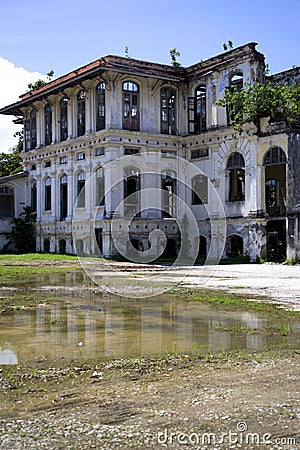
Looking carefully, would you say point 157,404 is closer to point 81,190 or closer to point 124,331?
point 124,331

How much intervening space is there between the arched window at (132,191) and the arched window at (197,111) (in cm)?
416

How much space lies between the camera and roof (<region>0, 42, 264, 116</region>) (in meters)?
29.4

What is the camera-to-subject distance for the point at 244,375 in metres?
6.16

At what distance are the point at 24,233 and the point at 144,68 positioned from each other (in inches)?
501

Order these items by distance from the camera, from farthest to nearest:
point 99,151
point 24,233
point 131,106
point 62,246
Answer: point 24,233, point 62,246, point 99,151, point 131,106

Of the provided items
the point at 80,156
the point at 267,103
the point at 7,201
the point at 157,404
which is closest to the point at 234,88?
the point at 267,103

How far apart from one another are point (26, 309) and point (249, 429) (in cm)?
758

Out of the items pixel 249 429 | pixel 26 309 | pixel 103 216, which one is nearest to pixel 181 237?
pixel 103 216

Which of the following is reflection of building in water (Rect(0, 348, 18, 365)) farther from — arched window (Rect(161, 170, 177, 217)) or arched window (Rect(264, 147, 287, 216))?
arched window (Rect(161, 170, 177, 217))

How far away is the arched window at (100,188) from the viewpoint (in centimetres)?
3142

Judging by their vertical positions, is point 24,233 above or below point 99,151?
below

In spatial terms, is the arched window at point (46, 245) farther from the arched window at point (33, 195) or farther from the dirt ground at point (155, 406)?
the dirt ground at point (155, 406)

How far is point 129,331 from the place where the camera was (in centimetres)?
912

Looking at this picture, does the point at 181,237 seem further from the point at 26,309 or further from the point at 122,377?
the point at 122,377
